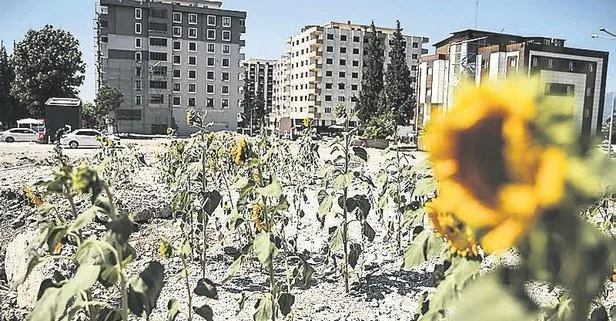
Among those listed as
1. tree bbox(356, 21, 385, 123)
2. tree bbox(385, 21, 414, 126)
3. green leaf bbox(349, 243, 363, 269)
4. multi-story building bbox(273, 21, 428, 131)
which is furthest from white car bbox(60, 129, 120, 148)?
multi-story building bbox(273, 21, 428, 131)

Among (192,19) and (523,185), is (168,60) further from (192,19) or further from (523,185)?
(523,185)

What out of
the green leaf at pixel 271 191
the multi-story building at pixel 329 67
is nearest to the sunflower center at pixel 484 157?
the green leaf at pixel 271 191

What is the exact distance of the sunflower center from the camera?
0.92 feet

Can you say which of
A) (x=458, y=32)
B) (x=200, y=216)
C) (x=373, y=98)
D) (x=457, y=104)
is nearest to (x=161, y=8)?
(x=373, y=98)

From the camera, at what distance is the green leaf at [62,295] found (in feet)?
2.79

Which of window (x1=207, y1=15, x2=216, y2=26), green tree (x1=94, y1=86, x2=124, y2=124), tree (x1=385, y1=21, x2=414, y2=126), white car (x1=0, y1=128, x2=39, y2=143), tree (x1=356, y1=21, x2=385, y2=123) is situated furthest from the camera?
window (x1=207, y1=15, x2=216, y2=26)

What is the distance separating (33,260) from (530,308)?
0.98 meters

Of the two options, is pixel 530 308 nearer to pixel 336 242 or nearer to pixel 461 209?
pixel 461 209

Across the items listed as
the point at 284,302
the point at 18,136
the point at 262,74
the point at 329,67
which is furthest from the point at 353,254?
the point at 262,74

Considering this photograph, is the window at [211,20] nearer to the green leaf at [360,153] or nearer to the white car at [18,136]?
the white car at [18,136]

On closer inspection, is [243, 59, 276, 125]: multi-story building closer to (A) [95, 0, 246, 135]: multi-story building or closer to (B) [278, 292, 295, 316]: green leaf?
(A) [95, 0, 246, 135]: multi-story building

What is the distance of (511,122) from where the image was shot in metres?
0.28

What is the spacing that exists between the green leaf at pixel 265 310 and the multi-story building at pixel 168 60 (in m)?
32.1

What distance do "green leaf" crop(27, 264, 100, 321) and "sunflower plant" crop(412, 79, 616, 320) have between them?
72 cm
